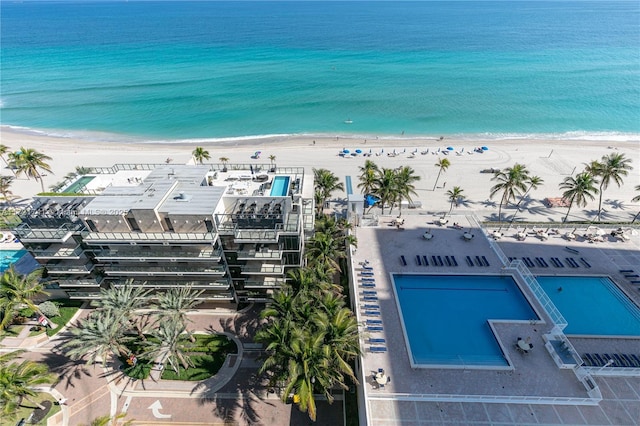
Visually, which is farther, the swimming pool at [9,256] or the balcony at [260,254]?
the swimming pool at [9,256]

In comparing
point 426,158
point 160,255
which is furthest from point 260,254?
point 426,158

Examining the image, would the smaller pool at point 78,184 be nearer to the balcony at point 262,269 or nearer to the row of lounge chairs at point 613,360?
the balcony at point 262,269

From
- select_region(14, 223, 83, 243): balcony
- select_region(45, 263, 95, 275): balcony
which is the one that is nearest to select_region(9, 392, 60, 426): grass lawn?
select_region(45, 263, 95, 275): balcony

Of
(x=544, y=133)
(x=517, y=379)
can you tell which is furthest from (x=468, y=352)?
(x=544, y=133)

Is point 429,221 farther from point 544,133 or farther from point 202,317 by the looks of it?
point 544,133

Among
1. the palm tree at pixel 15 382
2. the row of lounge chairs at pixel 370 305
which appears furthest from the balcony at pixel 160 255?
the row of lounge chairs at pixel 370 305

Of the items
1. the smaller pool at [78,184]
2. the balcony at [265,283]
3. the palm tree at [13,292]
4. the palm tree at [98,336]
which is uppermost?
the smaller pool at [78,184]
